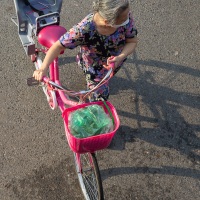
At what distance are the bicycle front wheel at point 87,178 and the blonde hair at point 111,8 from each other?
1.22 metres

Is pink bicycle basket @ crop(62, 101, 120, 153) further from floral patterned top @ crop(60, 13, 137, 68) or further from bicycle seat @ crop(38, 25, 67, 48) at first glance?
bicycle seat @ crop(38, 25, 67, 48)

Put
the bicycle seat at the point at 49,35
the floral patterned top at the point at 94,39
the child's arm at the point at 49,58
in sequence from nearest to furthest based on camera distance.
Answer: the child's arm at the point at 49,58 < the floral patterned top at the point at 94,39 < the bicycle seat at the point at 49,35

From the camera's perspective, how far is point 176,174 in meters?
3.71

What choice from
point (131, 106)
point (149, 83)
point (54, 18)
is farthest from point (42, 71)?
point (149, 83)

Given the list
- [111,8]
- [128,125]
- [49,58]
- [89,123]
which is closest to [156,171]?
[128,125]

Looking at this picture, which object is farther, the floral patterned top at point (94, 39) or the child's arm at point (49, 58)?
the floral patterned top at point (94, 39)

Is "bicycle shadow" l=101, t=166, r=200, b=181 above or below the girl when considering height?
below

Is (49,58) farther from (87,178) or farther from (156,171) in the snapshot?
(156,171)

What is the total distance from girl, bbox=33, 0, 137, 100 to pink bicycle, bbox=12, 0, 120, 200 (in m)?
0.26

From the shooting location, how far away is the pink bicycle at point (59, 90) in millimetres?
2619

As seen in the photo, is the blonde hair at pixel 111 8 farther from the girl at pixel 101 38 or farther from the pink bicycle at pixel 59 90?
the pink bicycle at pixel 59 90

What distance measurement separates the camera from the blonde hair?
253 cm

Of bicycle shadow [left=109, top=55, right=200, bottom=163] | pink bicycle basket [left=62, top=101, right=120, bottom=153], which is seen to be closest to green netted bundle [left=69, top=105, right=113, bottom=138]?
pink bicycle basket [left=62, top=101, right=120, bottom=153]

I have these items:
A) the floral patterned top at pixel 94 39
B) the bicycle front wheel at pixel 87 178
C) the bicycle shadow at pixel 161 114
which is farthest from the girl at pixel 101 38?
the bicycle shadow at pixel 161 114
